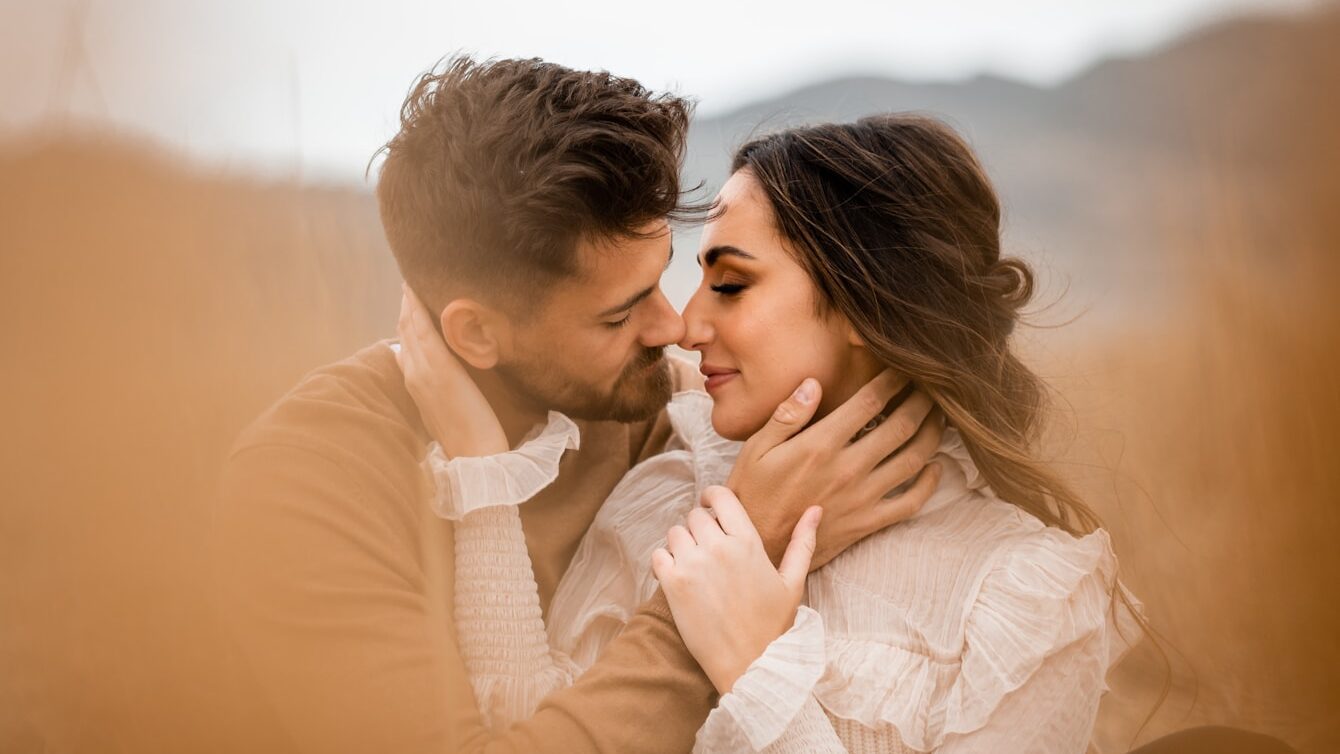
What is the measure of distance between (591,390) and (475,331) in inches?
7.9

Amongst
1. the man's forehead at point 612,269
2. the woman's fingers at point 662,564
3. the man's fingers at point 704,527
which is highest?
the man's forehead at point 612,269

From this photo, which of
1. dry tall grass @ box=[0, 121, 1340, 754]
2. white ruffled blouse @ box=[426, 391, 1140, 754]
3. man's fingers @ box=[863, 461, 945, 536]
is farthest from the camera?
man's fingers @ box=[863, 461, 945, 536]

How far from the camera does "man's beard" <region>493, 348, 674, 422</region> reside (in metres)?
1.50

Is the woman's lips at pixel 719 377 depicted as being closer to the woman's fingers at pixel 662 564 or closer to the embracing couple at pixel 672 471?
the embracing couple at pixel 672 471

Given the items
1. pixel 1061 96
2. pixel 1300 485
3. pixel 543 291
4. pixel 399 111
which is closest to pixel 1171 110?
pixel 1061 96

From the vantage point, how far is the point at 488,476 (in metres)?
1.28


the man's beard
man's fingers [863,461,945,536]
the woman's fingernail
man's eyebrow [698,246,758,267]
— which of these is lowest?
man's fingers [863,461,945,536]

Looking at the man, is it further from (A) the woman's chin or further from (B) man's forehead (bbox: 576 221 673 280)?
(A) the woman's chin

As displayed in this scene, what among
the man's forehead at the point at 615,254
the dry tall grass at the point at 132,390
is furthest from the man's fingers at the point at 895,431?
the dry tall grass at the point at 132,390

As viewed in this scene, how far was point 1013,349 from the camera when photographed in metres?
1.67

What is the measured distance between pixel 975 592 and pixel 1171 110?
941 mm

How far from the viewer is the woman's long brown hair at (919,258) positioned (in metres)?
1.43

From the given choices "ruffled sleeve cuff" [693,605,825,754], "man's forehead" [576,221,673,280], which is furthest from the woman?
"man's forehead" [576,221,673,280]

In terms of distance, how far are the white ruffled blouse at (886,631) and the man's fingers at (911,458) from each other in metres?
0.06
